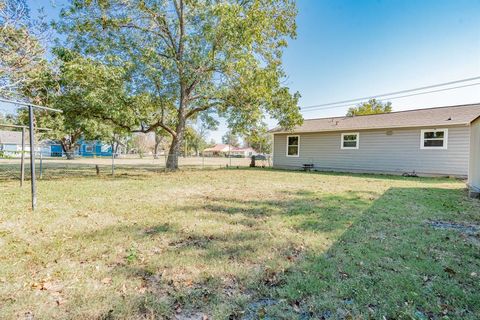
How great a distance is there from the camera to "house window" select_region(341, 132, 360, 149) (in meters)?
14.3

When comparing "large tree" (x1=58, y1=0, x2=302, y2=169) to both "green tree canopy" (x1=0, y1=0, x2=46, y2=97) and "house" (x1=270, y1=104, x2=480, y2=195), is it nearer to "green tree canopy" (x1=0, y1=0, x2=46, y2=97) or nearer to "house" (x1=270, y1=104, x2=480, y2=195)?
"green tree canopy" (x1=0, y1=0, x2=46, y2=97)

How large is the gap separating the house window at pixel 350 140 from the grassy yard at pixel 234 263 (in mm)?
9641

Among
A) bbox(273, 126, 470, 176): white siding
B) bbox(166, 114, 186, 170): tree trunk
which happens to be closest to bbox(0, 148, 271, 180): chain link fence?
A: bbox(166, 114, 186, 170): tree trunk

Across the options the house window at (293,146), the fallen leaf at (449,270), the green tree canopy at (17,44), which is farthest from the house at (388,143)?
the green tree canopy at (17,44)

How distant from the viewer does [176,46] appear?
11781mm

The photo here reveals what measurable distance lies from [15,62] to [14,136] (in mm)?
28080

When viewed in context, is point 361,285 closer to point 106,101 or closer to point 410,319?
point 410,319

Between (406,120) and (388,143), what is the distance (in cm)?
144

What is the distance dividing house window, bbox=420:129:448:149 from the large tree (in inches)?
310

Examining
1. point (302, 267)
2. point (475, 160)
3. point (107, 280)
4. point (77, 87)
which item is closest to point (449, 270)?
point (302, 267)

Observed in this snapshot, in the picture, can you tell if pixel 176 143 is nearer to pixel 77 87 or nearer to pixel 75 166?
pixel 77 87

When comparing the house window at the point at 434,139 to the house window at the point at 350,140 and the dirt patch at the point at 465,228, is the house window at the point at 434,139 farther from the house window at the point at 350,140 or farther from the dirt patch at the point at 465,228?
the dirt patch at the point at 465,228

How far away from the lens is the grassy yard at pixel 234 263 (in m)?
1.96

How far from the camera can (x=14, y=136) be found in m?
26.4
